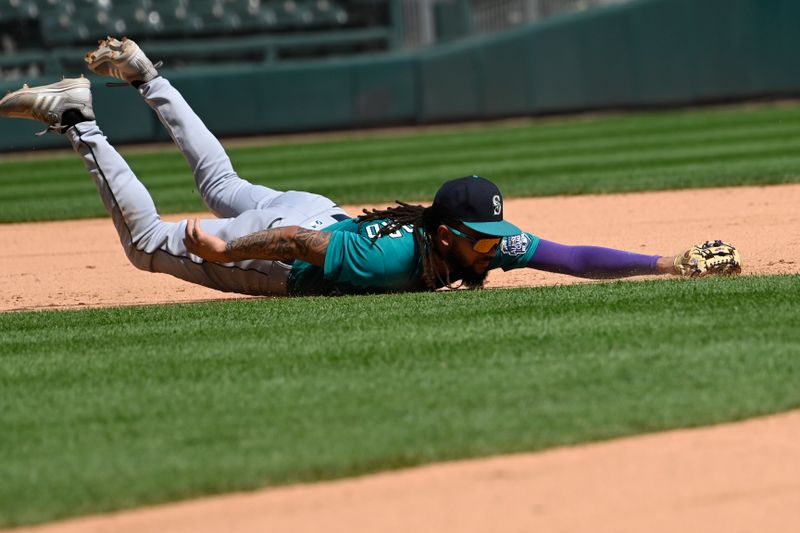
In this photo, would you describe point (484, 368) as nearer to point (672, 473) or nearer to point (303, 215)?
point (672, 473)

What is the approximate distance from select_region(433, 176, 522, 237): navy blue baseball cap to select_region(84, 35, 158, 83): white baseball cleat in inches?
75.1

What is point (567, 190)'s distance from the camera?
1095 cm

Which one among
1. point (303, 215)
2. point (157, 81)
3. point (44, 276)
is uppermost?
point (157, 81)

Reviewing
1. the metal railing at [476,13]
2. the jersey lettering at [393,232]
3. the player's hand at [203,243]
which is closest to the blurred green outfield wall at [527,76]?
the metal railing at [476,13]

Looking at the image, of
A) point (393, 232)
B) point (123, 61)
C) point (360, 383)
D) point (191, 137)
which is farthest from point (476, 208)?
point (123, 61)

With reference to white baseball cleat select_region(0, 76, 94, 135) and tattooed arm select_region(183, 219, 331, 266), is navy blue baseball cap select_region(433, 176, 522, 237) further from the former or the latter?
white baseball cleat select_region(0, 76, 94, 135)

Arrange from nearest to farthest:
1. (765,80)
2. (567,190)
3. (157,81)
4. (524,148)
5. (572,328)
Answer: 1. (572,328)
2. (157,81)
3. (567,190)
4. (524,148)
5. (765,80)

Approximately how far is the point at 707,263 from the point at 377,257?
1.48 metres

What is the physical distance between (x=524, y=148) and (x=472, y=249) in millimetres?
10752

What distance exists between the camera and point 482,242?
5250 millimetres

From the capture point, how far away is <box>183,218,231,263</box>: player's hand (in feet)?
17.5

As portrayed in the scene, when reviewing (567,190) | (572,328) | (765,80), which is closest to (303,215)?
(572,328)

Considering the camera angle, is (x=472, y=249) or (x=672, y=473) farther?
(x=472, y=249)

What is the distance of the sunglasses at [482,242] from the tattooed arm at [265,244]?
58 centimetres
